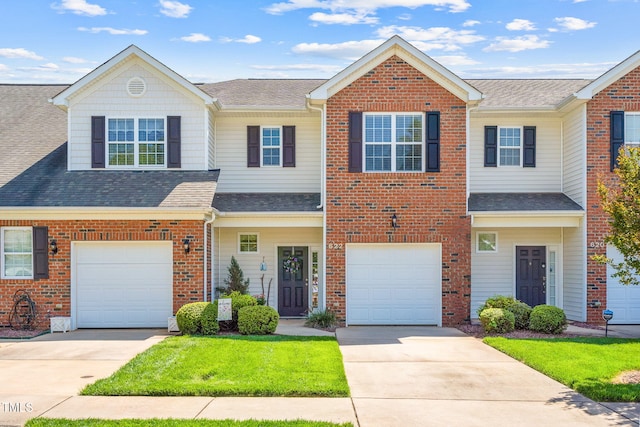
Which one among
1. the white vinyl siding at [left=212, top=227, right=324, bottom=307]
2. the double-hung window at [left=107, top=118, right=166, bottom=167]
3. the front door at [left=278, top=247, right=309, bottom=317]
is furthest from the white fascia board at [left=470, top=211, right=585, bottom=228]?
the double-hung window at [left=107, top=118, right=166, bottom=167]

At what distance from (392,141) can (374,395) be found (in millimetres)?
8351

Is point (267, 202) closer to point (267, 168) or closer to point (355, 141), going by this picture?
point (267, 168)

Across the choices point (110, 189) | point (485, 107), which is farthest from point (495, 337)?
point (110, 189)

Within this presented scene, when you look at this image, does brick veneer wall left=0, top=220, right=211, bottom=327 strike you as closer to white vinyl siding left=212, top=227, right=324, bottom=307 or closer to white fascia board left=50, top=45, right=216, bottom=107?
white vinyl siding left=212, top=227, right=324, bottom=307

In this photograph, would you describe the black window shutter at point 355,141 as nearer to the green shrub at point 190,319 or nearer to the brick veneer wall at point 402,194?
the brick veneer wall at point 402,194

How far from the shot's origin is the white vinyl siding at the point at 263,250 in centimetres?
1706

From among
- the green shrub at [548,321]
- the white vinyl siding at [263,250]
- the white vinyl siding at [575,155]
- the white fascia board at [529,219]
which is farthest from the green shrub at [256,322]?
the white vinyl siding at [575,155]

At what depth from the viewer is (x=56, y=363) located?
10719 mm

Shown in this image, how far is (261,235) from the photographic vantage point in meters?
17.2

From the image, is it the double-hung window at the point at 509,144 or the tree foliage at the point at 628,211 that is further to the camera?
the double-hung window at the point at 509,144

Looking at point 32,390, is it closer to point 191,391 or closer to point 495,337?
point 191,391

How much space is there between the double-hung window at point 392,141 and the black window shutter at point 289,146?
8.07 ft

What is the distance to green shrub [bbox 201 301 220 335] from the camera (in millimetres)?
13375

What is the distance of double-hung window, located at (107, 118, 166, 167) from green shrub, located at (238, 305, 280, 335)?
17.1 feet
